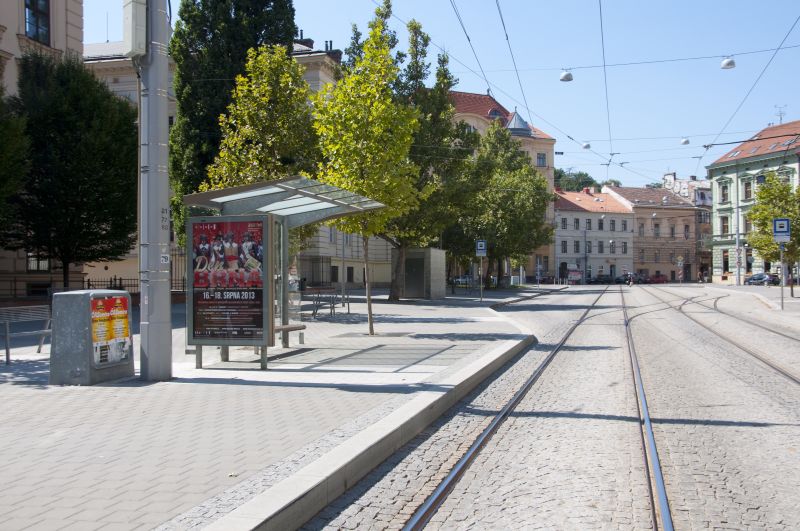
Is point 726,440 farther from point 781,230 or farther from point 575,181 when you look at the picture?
point 575,181

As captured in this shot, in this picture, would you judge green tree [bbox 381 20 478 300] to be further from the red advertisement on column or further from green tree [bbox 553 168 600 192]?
green tree [bbox 553 168 600 192]

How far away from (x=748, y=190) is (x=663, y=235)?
25.0 m

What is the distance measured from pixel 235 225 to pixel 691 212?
98.4 meters

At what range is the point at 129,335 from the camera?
32.1ft

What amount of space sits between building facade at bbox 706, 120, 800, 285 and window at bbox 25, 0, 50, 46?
60.2 meters

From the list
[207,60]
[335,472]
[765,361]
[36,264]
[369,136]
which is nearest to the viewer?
[335,472]

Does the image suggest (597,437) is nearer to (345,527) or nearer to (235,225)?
(345,527)

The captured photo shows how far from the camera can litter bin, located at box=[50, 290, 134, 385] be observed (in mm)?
8969

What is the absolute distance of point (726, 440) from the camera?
6.74m

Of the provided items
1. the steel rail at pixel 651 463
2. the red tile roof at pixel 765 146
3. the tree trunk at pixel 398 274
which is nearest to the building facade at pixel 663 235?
the red tile roof at pixel 765 146

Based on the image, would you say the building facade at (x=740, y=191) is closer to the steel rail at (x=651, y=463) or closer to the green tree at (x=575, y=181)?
the green tree at (x=575, y=181)

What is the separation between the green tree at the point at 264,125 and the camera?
1964 centimetres

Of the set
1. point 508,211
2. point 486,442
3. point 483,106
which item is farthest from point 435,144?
point 483,106

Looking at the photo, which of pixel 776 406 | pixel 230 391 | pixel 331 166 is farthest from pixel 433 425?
pixel 331 166
